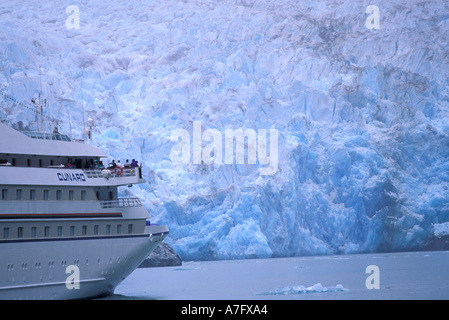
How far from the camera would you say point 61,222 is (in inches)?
875

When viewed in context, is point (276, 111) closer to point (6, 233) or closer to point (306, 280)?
point (306, 280)

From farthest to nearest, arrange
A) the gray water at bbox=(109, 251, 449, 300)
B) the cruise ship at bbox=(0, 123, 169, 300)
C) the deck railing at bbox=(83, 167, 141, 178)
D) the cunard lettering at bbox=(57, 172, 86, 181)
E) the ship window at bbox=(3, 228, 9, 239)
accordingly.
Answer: the gray water at bbox=(109, 251, 449, 300) < the deck railing at bbox=(83, 167, 141, 178) < the cunard lettering at bbox=(57, 172, 86, 181) < the cruise ship at bbox=(0, 123, 169, 300) < the ship window at bbox=(3, 228, 9, 239)

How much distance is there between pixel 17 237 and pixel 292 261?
1081 inches

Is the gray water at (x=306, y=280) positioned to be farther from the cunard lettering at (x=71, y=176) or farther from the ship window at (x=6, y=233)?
the ship window at (x=6, y=233)

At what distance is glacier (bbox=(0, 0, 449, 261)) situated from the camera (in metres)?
45.0

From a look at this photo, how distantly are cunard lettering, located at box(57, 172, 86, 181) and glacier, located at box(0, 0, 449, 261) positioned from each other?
19350mm

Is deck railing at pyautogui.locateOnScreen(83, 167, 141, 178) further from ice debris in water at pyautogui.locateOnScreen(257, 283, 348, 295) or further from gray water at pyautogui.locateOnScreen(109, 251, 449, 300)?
ice debris in water at pyautogui.locateOnScreen(257, 283, 348, 295)

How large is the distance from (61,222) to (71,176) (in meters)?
1.49

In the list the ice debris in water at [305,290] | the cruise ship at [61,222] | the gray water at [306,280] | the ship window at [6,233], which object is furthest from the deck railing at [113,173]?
the ice debris in water at [305,290]

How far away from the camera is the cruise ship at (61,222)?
21.1 metres

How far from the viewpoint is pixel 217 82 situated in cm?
5238

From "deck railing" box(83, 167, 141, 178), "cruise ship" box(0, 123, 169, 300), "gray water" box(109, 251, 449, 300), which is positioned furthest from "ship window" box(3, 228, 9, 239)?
"gray water" box(109, 251, 449, 300)
